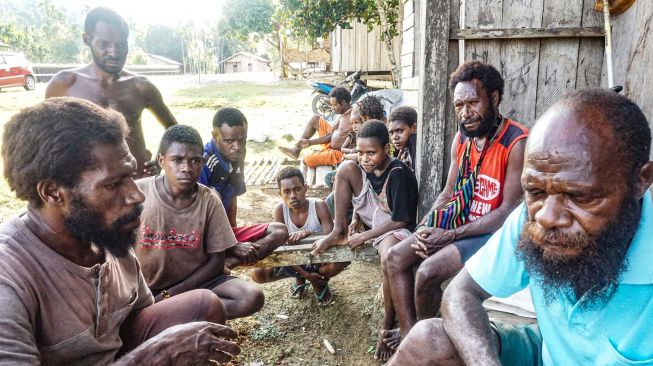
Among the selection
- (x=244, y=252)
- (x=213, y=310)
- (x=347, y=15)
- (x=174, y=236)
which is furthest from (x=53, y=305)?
(x=347, y=15)

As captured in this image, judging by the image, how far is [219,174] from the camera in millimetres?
3584

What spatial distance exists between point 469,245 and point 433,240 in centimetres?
21

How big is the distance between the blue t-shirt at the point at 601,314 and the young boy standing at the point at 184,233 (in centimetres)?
178

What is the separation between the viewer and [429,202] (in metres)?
3.43

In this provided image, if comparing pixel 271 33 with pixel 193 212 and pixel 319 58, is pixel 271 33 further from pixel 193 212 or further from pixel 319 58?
pixel 193 212

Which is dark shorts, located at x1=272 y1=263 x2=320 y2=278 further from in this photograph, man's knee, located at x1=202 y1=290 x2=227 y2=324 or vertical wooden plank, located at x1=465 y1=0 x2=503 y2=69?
vertical wooden plank, located at x1=465 y1=0 x2=503 y2=69

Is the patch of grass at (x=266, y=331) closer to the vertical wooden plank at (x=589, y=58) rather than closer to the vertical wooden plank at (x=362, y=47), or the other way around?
the vertical wooden plank at (x=589, y=58)

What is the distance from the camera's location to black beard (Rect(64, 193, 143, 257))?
1694 mm

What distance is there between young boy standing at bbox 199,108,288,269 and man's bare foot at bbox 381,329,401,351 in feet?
3.26

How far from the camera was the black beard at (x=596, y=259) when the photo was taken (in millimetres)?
1291

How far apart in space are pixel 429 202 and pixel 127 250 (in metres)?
2.26

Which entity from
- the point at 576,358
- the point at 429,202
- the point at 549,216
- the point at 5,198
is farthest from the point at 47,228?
the point at 5,198

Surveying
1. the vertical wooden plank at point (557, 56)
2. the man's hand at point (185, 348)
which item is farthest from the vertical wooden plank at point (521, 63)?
the man's hand at point (185, 348)

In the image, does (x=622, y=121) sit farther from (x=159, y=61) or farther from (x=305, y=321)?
(x=159, y=61)
